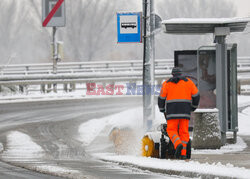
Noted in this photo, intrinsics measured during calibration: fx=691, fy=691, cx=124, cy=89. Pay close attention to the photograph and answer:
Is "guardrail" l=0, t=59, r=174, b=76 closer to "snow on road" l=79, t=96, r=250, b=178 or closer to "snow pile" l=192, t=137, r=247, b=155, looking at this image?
"snow on road" l=79, t=96, r=250, b=178

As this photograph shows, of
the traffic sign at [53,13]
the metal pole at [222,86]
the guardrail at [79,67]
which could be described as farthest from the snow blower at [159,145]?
the guardrail at [79,67]

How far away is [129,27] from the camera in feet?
44.5

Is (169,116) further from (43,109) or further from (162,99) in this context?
(43,109)

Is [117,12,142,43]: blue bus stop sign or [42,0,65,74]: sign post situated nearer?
[117,12,142,43]: blue bus stop sign

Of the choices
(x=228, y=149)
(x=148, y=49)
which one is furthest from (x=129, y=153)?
(x=148, y=49)

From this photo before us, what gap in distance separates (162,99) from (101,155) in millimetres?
2479

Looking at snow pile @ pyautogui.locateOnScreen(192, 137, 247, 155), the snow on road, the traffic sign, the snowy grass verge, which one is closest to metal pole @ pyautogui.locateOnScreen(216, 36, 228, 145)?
snow pile @ pyautogui.locateOnScreen(192, 137, 247, 155)

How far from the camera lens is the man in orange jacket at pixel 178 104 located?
36.5 feet

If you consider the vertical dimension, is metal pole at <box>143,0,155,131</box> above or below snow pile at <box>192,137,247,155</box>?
above

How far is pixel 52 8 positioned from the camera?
29469 mm

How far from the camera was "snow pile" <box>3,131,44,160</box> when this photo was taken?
13113 mm

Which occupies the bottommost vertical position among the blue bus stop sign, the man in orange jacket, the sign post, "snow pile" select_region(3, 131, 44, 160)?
"snow pile" select_region(3, 131, 44, 160)

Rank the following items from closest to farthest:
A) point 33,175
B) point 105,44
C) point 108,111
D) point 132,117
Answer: point 33,175
point 132,117
point 108,111
point 105,44

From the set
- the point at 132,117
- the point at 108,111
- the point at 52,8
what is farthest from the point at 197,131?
the point at 52,8
